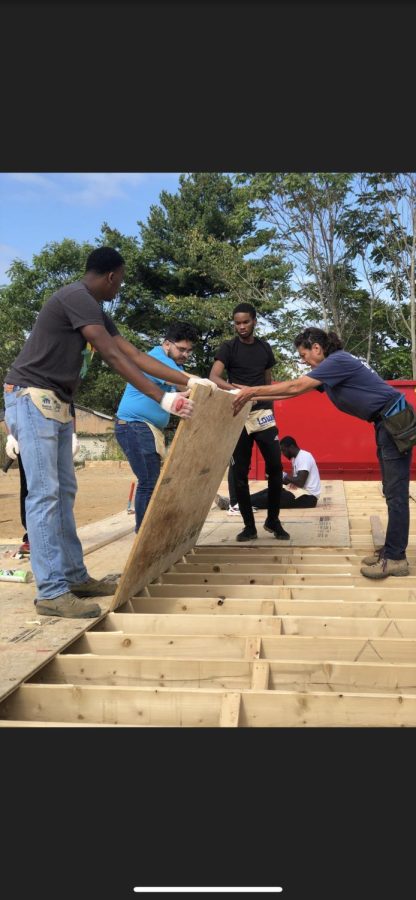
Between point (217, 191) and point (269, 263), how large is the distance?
836 cm

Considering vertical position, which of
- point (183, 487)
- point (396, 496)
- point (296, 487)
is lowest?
point (296, 487)

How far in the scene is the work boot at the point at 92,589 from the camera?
3996 mm

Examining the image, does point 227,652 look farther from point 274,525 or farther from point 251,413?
point 274,525

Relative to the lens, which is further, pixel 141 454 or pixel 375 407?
pixel 141 454

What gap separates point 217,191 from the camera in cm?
3341

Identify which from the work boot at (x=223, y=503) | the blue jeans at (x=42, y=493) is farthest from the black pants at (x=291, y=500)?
the blue jeans at (x=42, y=493)

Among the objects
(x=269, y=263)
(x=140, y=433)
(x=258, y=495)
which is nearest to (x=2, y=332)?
(x=269, y=263)

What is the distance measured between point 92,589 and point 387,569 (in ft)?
5.47

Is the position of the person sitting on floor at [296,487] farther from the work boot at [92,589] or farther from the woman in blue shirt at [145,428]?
the work boot at [92,589]

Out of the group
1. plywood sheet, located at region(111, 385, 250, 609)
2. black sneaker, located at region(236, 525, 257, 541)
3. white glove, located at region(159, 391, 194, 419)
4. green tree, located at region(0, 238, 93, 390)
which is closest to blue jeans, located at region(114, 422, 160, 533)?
plywood sheet, located at region(111, 385, 250, 609)

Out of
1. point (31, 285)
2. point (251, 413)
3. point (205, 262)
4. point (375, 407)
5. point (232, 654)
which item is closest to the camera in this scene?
point (232, 654)

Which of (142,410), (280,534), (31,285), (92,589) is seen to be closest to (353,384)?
(142,410)

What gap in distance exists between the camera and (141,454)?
4.84m

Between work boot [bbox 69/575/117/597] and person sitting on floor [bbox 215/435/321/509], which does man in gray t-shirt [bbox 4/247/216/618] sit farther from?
person sitting on floor [bbox 215/435/321/509]
